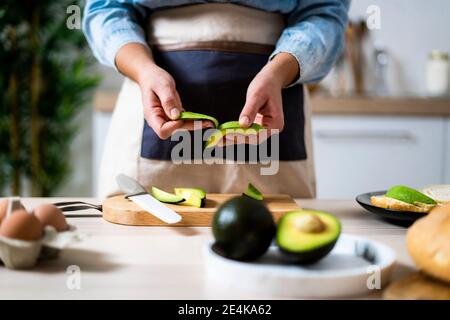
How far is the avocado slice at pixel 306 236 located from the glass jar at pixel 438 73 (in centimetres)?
197

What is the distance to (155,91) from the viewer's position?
862 millimetres

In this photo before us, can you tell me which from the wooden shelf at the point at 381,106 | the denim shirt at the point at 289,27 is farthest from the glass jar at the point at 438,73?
the denim shirt at the point at 289,27

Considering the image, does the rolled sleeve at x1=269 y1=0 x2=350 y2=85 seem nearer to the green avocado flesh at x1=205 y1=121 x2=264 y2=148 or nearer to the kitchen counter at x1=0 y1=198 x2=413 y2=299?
the green avocado flesh at x1=205 y1=121 x2=264 y2=148

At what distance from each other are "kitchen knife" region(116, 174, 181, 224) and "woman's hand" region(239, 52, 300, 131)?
152 mm

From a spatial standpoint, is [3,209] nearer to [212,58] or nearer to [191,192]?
[191,192]

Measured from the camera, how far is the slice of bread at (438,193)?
2.65 feet

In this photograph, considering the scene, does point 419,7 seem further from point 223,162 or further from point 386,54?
point 223,162

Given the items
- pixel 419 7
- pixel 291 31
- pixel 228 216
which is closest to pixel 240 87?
pixel 291 31

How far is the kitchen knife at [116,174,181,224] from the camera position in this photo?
0.72m

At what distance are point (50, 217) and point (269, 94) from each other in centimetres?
40

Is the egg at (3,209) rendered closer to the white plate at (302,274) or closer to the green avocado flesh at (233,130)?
the white plate at (302,274)

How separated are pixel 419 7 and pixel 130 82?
1.65 meters

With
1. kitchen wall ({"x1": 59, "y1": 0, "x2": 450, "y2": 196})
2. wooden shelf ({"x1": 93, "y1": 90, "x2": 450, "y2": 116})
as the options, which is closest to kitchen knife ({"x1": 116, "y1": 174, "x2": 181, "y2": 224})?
wooden shelf ({"x1": 93, "y1": 90, "x2": 450, "y2": 116})

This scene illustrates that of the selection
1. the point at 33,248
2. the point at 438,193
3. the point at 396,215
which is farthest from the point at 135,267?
the point at 438,193
